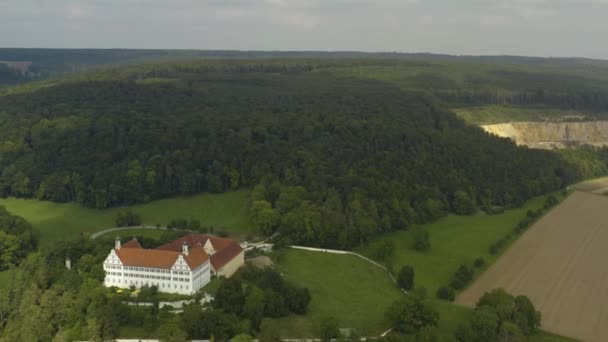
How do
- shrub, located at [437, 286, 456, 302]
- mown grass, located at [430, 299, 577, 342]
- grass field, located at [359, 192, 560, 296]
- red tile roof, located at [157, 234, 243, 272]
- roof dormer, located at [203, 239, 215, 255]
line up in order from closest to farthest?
mown grass, located at [430, 299, 577, 342] → shrub, located at [437, 286, 456, 302] → red tile roof, located at [157, 234, 243, 272] → roof dormer, located at [203, 239, 215, 255] → grass field, located at [359, 192, 560, 296]

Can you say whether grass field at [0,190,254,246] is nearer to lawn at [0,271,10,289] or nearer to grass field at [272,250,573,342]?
lawn at [0,271,10,289]

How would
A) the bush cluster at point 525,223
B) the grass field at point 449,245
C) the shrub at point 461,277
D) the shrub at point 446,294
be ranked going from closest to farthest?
1. the shrub at point 446,294
2. the shrub at point 461,277
3. the grass field at point 449,245
4. the bush cluster at point 525,223

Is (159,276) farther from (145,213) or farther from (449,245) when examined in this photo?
(449,245)

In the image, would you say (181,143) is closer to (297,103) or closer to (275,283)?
(297,103)

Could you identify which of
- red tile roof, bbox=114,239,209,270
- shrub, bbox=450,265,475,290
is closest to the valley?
shrub, bbox=450,265,475,290

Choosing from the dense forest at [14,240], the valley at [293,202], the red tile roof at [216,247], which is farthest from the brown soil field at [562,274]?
the dense forest at [14,240]

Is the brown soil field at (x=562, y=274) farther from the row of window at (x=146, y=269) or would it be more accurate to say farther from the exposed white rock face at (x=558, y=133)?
the exposed white rock face at (x=558, y=133)
